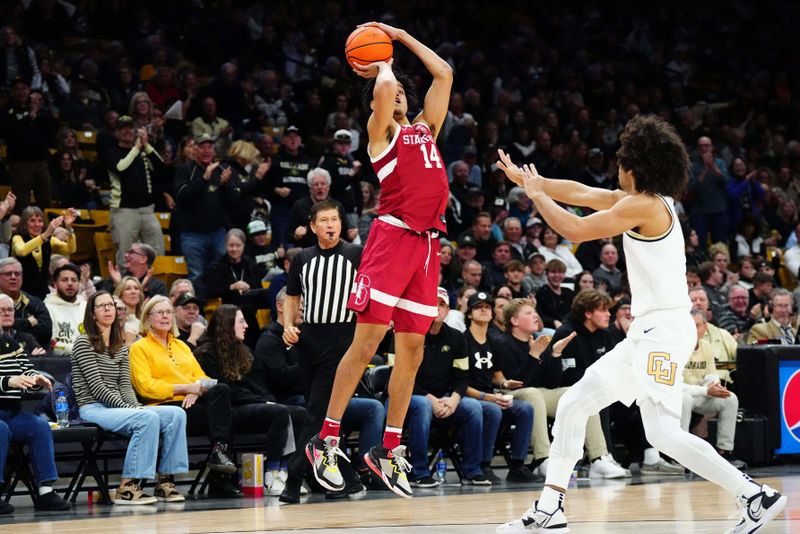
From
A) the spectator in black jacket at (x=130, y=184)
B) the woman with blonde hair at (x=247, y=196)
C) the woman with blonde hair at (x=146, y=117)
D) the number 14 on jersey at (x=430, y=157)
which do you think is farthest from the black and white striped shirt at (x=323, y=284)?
the woman with blonde hair at (x=146, y=117)

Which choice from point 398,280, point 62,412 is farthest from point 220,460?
point 398,280

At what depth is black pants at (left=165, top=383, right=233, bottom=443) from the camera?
389 inches

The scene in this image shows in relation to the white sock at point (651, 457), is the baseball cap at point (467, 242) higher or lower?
higher

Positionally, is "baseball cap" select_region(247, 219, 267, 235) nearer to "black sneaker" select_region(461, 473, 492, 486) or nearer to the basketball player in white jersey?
"black sneaker" select_region(461, 473, 492, 486)

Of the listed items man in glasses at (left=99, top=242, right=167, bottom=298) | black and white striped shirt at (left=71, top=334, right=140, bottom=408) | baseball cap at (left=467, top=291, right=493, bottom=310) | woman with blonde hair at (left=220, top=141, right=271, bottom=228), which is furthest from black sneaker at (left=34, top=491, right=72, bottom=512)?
woman with blonde hair at (left=220, top=141, right=271, bottom=228)

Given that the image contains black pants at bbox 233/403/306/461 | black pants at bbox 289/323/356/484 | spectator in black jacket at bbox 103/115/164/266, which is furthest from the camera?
spectator in black jacket at bbox 103/115/164/266

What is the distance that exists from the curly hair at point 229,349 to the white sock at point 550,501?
4501 mm

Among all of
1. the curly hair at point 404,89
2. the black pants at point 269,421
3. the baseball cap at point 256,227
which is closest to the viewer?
the curly hair at point 404,89

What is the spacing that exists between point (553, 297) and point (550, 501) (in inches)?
313

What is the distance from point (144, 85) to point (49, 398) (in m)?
7.90

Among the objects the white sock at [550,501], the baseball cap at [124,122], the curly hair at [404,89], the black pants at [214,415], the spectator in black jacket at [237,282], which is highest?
the baseball cap at [124,122]

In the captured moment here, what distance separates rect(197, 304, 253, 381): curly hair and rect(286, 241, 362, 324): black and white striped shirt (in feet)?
4.09

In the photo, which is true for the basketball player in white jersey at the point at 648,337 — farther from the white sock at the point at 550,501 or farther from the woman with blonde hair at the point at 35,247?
the woman with blonde hair at the point at 35,247

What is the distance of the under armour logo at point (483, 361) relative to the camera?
11312 millimetres
